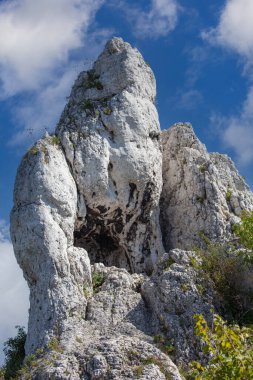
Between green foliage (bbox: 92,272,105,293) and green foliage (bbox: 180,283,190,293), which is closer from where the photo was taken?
green foliage (bbox: 180,283,190,293)

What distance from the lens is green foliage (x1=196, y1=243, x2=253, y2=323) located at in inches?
889

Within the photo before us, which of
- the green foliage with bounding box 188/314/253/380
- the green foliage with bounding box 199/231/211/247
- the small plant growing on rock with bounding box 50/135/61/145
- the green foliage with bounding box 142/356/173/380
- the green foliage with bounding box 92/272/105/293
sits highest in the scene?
the small plant growing on rock with bounding box 50/135/61/145

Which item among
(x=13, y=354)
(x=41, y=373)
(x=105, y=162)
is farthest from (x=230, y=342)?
(x=105, y=162)

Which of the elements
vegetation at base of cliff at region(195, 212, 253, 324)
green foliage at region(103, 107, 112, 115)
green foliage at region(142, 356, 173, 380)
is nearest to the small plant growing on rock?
green foliage at region(103, 107, 112, 115)

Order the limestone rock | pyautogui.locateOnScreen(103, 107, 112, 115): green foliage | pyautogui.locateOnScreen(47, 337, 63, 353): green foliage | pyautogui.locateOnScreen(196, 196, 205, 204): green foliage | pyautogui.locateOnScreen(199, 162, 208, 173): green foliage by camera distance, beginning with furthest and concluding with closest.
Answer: pyautogui.locateOnScreen(199, 162, 208, 173): green foliage
pyautogui.locateOnScreen(103, 107, 112, 115): green foliage
pyautogui.locateOnScreen(196, 196, 205, 204): green foliage
the limestone rock
pyautogui.locateOnScreen(47, 337, 63, 353): green foliage

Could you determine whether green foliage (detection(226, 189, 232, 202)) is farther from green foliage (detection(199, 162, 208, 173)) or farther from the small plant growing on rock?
the small plant growing on rock

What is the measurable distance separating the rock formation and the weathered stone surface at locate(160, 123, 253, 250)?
6 cm

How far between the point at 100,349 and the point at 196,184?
12.8 meters

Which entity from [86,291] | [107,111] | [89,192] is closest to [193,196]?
[89,192]

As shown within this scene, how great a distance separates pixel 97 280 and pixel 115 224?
4.42m

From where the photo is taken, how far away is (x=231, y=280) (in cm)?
2345

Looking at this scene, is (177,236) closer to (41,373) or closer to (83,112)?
(83,112)


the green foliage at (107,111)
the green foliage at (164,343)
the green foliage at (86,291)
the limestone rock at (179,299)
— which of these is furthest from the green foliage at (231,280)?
the green foliage at (107,111)

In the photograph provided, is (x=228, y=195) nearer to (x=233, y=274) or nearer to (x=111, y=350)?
(x=233, y=274)
